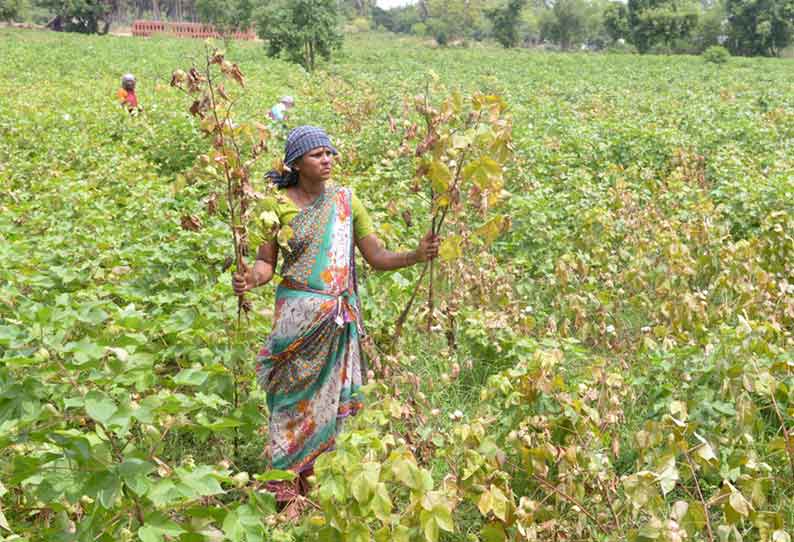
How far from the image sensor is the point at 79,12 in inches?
1938

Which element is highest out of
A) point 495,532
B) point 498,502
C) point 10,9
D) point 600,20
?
point 600,20

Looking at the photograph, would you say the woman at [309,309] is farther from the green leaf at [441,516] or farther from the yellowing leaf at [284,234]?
the green leaf at [441,516]

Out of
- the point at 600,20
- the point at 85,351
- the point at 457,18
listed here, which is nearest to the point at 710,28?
the point at 600,20

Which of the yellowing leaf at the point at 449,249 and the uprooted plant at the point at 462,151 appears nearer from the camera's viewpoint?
the uprooted plant at the point at 462,151

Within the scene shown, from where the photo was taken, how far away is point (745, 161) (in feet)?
25.3

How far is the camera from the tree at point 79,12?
1908 inches

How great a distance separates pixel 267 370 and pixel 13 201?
4.04 metres

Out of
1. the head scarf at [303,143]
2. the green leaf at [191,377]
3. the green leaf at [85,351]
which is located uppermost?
the head scarf at [303,143]

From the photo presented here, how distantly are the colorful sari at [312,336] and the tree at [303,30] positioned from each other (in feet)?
80.5

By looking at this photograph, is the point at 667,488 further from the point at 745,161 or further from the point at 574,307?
the point at 745,161

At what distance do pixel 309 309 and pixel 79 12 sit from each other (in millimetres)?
53319

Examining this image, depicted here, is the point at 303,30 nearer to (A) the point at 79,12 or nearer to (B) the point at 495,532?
(B) the point at 495,532

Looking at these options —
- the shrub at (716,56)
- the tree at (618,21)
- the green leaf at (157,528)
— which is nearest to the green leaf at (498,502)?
the green leaf at (157,528)

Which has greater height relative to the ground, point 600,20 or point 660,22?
point 600,20
